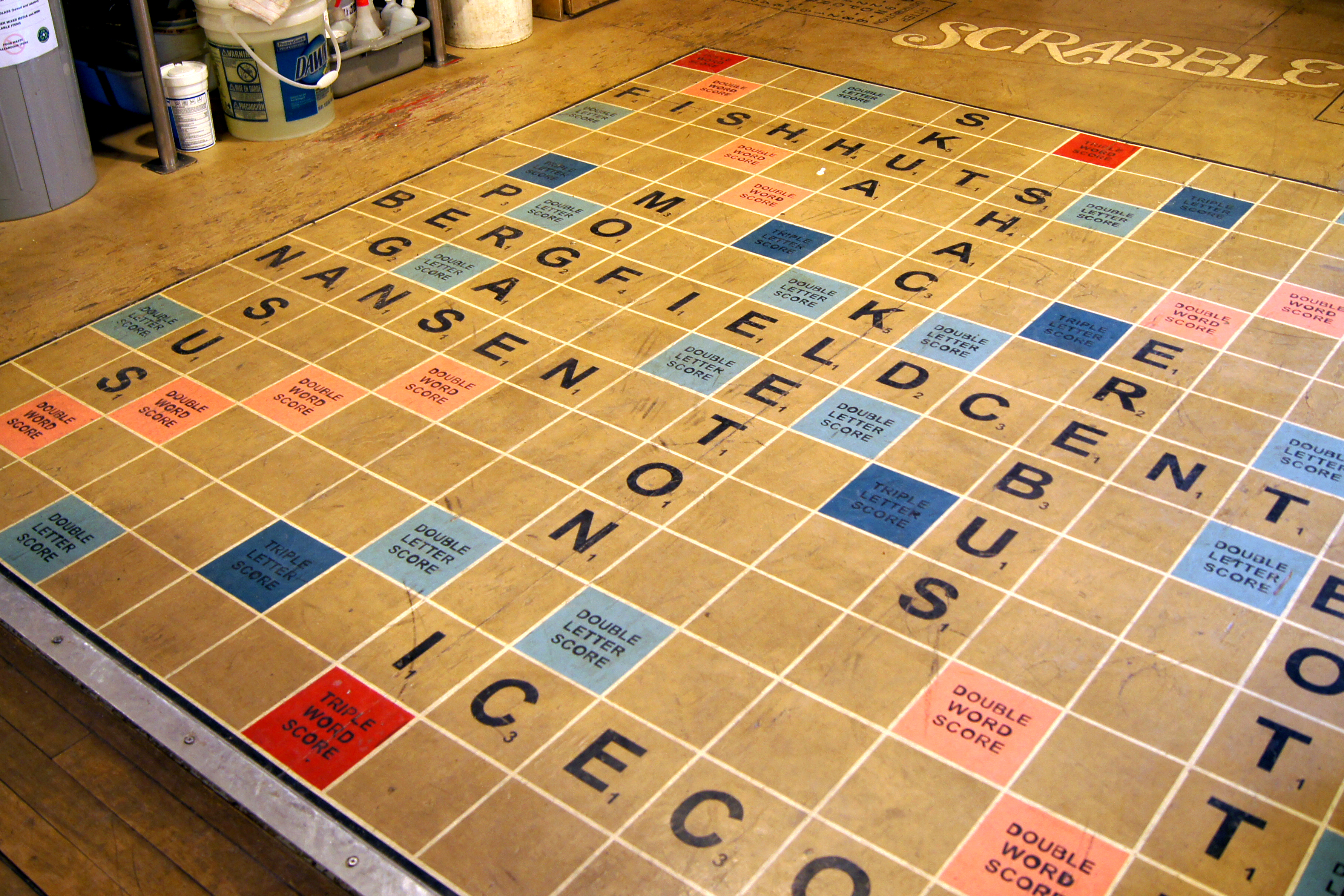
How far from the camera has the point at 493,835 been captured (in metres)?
1.90

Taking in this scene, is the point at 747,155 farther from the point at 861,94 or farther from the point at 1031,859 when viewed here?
the point at 1031,859

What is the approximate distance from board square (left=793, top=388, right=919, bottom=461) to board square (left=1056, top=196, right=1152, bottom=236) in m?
1.20

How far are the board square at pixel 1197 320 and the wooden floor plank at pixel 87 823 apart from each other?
8.46 ft

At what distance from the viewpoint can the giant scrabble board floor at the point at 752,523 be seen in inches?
76.2

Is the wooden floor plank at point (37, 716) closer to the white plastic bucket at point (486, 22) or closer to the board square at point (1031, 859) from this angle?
the board square at point (1031, 859)

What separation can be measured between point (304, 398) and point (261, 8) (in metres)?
1.70

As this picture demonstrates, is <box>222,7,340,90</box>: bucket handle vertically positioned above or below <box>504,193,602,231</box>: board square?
above

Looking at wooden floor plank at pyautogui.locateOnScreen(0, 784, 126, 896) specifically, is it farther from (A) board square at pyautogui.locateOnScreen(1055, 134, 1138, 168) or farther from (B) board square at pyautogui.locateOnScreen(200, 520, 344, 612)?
(A) board square at pyautogui.locateOnScreen(1055, 134, 1138, 168)

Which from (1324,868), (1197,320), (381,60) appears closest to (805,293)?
(1197,320)

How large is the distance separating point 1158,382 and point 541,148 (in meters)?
2.23

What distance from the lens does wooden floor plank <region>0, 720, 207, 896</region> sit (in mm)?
1855

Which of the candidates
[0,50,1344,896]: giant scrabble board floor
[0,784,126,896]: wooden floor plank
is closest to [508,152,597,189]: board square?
[0,50,1344,896]: giant scrabble board floor

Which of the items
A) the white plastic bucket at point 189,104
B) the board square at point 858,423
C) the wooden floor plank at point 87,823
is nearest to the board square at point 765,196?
the board square at point 858,423

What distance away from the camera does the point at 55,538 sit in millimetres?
2494
